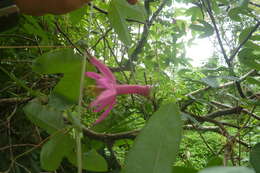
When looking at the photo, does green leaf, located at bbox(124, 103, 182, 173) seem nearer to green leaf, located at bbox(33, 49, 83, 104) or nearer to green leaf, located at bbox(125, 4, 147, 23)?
green leaf, located at bbox(33, 49, 83, 104)

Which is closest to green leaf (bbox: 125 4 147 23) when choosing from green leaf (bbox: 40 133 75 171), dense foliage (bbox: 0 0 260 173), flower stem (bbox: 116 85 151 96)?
dense foliage (bbox: 0 0 260 173)

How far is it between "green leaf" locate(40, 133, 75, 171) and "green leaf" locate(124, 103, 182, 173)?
0.12 meters

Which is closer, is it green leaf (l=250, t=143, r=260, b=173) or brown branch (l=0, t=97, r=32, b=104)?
green leaf (l=250, t=143, r=260, b=173)

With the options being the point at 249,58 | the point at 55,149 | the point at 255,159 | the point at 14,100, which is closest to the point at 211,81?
the point at 249,58

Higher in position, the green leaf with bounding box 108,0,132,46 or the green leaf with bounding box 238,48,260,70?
the green leaf with bounding box 108,0,132,46

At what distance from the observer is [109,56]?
1.13 metres

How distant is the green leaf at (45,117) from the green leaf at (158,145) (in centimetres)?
13

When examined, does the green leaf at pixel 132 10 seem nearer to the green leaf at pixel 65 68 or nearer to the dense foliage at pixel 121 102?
the dense foliage at pixel 121 102

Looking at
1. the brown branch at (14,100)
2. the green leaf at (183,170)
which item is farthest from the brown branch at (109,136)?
the green leaf at (183,170)

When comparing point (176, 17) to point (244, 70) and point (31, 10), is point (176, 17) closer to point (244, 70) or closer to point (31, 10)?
point (244, 70)

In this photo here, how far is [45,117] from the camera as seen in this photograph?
1.12ft

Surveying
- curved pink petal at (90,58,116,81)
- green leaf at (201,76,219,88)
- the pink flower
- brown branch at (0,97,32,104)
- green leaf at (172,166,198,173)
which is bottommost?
brown branch at (0,97,32,104)

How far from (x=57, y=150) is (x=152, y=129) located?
0.14 metres

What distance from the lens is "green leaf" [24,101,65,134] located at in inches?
13.3
